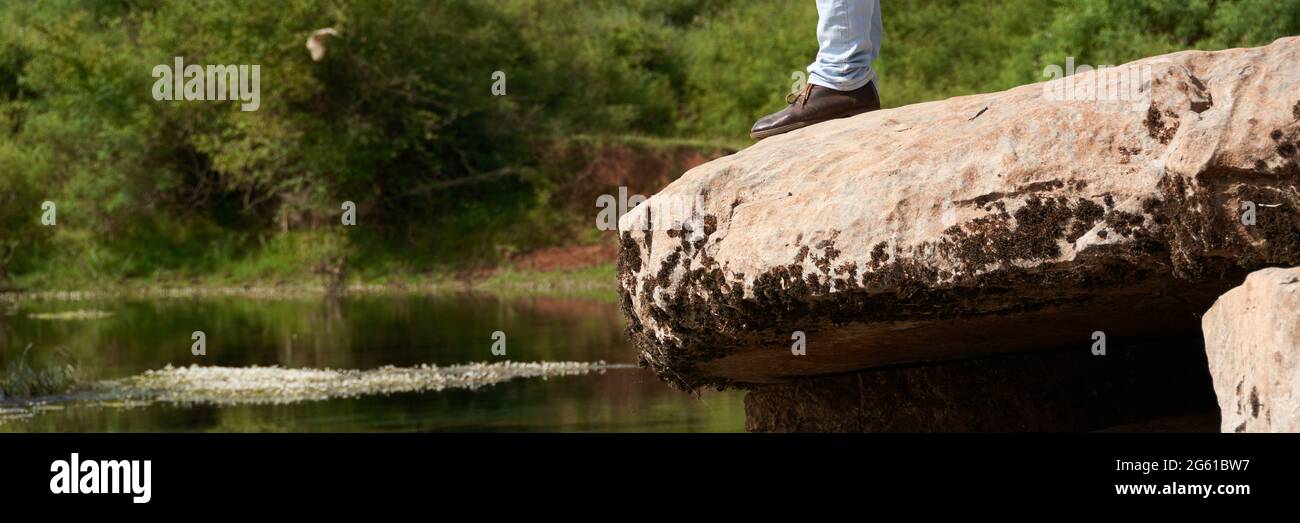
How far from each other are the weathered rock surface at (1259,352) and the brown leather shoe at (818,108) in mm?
2080

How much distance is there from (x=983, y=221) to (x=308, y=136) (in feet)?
112

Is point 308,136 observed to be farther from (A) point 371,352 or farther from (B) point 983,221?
(B) point 983,221

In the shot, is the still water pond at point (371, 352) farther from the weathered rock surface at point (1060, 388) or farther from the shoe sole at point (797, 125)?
the shoe sole at point (797, 125)

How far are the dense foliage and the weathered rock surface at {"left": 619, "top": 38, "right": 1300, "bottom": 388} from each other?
28.9m

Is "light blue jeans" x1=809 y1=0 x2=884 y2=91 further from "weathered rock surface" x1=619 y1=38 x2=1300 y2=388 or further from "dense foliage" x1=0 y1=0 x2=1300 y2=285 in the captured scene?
"dense foliage" x1=0 y1=0 x2=1300 y2=285

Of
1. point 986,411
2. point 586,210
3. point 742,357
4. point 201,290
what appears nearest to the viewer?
point 742,357

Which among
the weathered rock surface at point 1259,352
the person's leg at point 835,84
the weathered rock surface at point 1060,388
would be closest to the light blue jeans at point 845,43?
the person's leg at point 835,84

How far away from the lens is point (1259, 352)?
353cm

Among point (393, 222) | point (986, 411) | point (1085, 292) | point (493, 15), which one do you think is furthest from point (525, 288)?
point (1085, 292)

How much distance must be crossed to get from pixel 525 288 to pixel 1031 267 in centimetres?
2980

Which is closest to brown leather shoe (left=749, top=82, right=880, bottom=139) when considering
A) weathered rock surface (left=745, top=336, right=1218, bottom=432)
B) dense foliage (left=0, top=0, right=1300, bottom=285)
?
weathered rock surface (left=745, top=336, right=1218, bottom=432)

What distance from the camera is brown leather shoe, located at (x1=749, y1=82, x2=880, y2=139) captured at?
18.4ft
